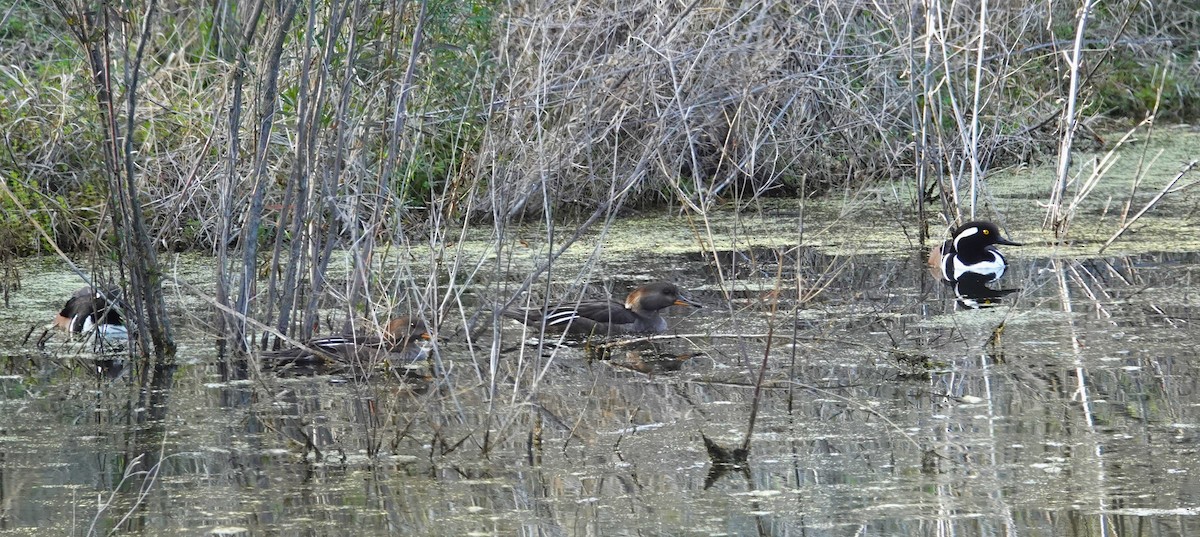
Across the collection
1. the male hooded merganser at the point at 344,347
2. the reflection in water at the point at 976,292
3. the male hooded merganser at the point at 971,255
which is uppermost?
the male hooded merganser at the point at 344,347

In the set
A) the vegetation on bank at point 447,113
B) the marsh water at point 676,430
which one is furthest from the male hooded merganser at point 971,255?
the marsh water at point 676,430

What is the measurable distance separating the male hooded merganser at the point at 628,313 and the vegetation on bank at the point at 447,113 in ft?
1.97

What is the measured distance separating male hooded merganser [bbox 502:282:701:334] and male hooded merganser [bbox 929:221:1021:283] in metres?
2.00

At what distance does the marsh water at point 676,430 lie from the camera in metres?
4.79

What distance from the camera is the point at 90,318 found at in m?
8.12

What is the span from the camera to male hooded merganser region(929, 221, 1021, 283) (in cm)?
965

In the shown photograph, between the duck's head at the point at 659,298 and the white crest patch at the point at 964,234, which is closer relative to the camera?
the duck's head at the point at 659,298

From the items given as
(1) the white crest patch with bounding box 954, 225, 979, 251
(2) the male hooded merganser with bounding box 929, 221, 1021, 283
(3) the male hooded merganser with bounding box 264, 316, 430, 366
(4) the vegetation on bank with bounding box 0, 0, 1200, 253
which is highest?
(4) the vegetation on bank with bounding box 0, 0, 1200, 253

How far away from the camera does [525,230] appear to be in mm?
11766

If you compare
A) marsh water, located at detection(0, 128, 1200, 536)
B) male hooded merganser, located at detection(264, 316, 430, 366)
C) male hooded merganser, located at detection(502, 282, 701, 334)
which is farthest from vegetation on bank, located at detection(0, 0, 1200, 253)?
marsh water, located at detection(0, 128, 1200, 536)

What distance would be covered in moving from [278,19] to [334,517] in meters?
2.69

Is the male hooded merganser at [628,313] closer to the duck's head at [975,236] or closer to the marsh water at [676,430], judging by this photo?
the marsh water at [676,430]

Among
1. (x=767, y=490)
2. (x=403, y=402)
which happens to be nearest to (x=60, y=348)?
(x=403, y=402)

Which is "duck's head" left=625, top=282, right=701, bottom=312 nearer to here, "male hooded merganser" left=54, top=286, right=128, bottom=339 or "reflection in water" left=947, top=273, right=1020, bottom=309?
"reflection in water" left=947, top=273, right=1020, bottom=309
